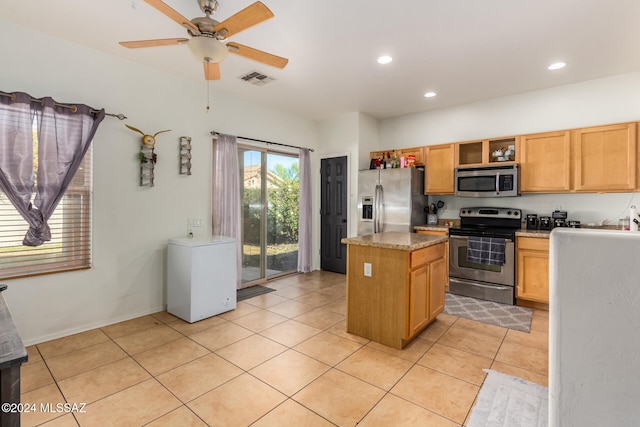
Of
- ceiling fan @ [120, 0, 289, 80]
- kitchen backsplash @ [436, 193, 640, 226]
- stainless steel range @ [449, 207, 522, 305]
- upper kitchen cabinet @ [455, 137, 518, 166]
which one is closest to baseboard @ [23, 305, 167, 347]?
ceiling fan @ [120, 0, 289, 80]

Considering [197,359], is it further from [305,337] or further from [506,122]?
[506,122]

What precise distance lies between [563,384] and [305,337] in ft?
8.16

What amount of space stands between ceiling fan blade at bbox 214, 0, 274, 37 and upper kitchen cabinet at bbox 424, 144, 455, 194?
11.5ft

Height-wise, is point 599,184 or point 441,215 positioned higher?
point 599,184

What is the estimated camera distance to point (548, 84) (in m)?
3.91

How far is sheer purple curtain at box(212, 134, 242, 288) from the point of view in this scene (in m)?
4.11

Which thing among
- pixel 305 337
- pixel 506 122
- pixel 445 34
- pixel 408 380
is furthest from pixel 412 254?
pixel 506 122

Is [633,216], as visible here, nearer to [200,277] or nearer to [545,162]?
[545,162]

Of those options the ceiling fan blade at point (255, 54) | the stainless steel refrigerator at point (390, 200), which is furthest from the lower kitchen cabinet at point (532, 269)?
the ceiling fan blade at point (255, 54)

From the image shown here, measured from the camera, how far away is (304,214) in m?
5.37

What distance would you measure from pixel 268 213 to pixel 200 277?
6.11 ft

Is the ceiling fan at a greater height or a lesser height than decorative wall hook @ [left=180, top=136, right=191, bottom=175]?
greater

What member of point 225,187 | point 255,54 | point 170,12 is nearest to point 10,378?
point 170,12

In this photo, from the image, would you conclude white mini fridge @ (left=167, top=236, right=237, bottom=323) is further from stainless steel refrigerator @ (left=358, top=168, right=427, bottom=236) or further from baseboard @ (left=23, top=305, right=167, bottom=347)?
stainless steel refrigerator @ (left=358, top=168, right=427, bottom=236)
